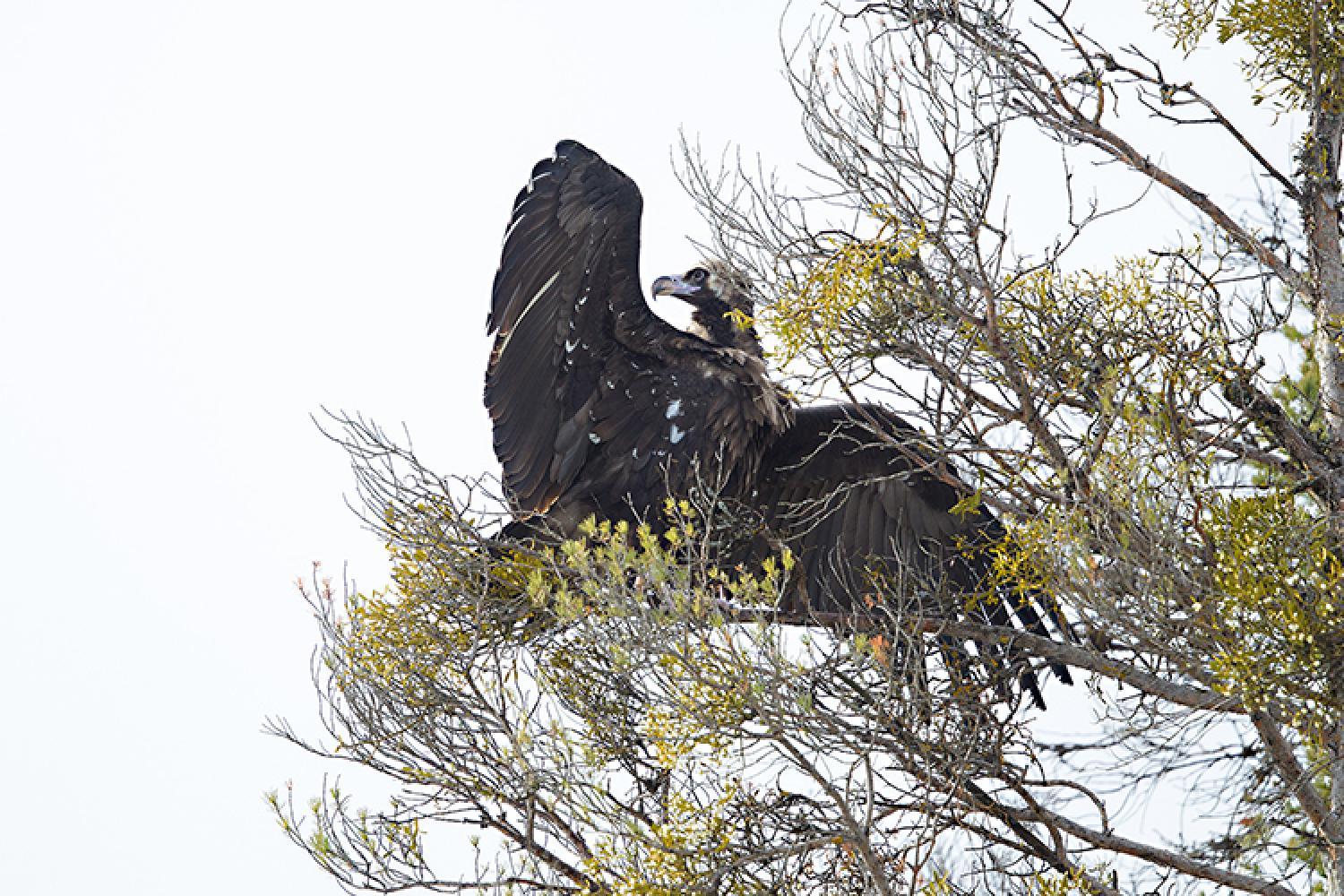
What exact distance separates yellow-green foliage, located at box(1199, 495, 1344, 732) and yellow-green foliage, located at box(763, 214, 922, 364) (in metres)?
1.44

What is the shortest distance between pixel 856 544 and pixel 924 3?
2784 millimetres

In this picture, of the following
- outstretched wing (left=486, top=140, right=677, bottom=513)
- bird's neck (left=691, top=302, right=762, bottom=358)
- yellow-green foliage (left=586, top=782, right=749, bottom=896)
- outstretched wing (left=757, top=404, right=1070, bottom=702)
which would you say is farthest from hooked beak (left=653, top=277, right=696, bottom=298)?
yellow-green foliage (left=586, top=782, right=749, bottom=896)

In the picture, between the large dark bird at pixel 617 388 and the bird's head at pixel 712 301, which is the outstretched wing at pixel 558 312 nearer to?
the large dark bird at pixel 617 388

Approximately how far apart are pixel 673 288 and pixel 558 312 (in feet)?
2.80

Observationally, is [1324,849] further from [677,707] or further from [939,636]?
[677,707]

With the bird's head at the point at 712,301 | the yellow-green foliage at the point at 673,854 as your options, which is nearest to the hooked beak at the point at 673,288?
the bird's head at the point at 712,301

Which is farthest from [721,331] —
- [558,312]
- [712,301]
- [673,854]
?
[673,854]

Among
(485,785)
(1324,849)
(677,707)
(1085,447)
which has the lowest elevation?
(1324,849)

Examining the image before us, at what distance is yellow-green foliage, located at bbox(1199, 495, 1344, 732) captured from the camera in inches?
167

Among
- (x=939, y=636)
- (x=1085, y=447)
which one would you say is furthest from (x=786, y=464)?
(x=1085, y=447)

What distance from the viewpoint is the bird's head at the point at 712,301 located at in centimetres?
641

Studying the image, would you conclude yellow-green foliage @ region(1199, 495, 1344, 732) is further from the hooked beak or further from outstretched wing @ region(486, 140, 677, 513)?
the hooked beak

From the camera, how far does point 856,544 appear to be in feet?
23.1

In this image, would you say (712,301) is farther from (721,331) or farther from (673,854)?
(673,854)
